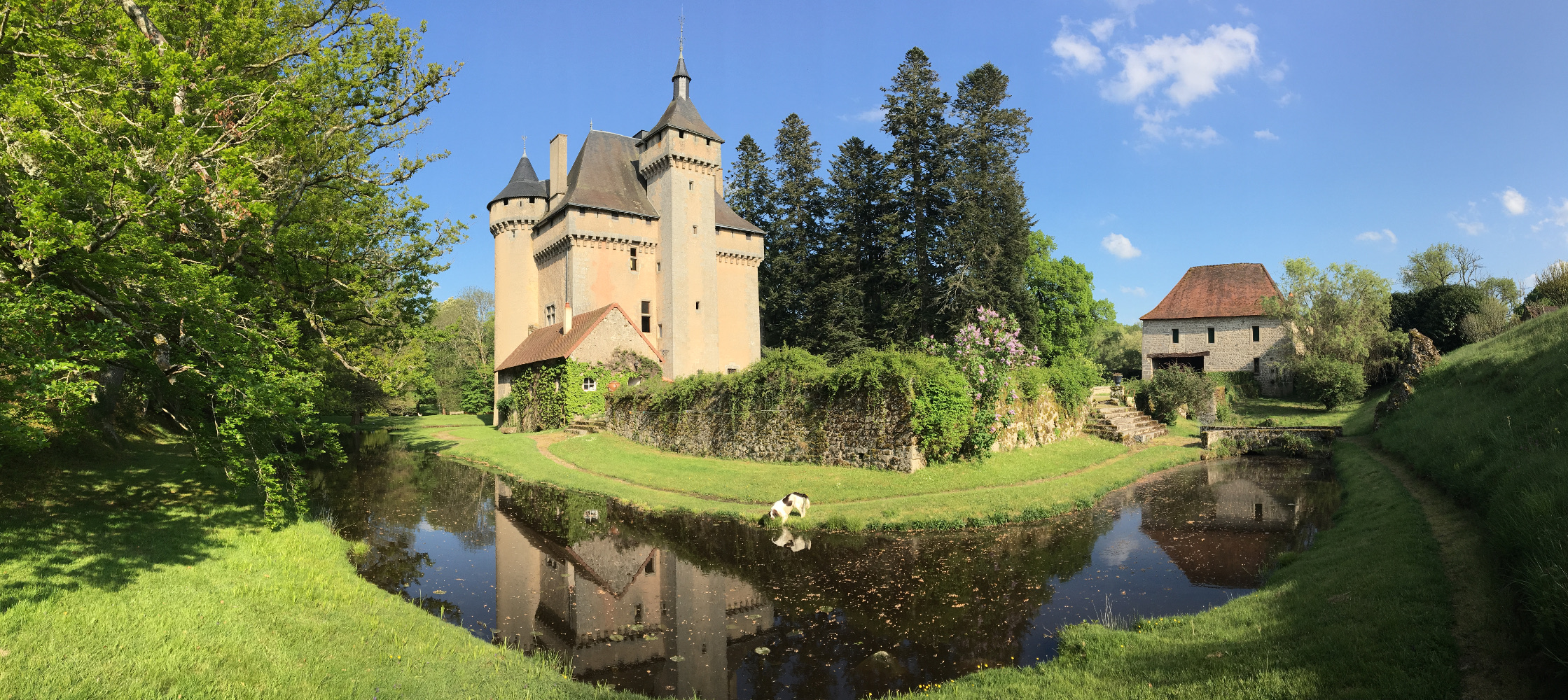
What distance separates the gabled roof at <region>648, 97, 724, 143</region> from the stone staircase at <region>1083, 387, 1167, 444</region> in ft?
72.7

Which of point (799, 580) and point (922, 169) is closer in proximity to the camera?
point (799, 580)

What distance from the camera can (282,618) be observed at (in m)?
7.32

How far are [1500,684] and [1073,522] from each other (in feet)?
29.3

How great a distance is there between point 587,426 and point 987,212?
21440 mm

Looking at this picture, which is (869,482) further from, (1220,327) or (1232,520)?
(1220,327)

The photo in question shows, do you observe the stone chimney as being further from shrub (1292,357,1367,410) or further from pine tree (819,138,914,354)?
shrub (1292,357,1367,410)

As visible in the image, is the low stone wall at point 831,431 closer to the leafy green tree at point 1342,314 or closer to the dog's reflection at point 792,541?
the dog's reflection at point 792,541

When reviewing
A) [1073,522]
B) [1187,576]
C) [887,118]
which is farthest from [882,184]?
[1187,576]

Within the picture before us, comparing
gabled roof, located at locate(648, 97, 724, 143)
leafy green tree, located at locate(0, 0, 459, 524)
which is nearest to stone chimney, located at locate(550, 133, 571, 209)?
gabled roof, located at locate(648, 97, 724, 143)

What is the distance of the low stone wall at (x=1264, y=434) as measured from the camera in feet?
72.3

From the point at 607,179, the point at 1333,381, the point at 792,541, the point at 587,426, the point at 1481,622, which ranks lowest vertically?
the point at 792,541

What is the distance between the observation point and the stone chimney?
117 feet

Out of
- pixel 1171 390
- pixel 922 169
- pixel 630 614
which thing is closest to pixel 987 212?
pixel 922 169

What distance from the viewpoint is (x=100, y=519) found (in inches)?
382
